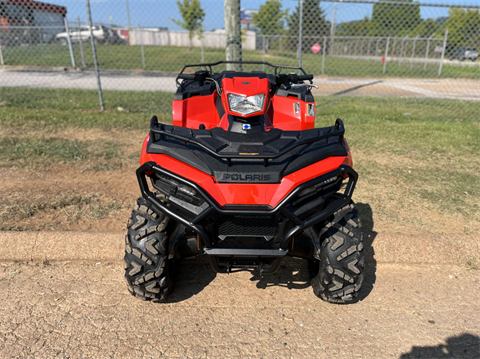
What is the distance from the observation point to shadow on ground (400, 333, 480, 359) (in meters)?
2.25

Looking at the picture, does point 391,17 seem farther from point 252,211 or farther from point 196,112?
point 252,211

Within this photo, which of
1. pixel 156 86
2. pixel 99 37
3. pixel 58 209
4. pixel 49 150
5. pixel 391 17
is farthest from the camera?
pixel 99 37

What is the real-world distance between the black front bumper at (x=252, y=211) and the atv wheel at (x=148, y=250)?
22cm

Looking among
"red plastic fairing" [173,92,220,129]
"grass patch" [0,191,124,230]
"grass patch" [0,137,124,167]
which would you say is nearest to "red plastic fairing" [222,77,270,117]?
"red plastic fairing" [173,92,220,129]

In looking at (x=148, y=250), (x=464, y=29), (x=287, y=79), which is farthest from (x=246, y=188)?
(x=464, y=29)

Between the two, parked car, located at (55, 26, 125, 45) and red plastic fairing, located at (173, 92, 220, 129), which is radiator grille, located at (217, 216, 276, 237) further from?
parked car, located at (55, 26, 125, 45)

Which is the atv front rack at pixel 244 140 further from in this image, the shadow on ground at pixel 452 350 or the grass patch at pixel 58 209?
the grass patch at pixel 58 209

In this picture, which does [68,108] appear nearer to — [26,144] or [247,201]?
[26,144]

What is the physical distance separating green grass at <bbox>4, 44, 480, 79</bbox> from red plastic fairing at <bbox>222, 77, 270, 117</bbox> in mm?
16514

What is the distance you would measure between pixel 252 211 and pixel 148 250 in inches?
30.0

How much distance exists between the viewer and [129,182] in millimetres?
4465

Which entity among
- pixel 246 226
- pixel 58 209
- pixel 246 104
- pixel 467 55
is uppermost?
pixel 246 104

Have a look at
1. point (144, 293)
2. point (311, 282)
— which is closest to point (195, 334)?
point (144, 293)

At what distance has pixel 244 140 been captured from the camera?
2.38 m
